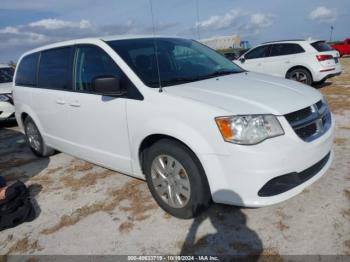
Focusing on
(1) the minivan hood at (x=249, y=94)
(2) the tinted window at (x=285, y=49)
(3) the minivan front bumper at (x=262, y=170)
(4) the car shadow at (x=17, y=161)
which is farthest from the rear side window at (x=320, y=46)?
(4) the car shadow at (x=17, y=161)

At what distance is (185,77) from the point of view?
11.3 ft

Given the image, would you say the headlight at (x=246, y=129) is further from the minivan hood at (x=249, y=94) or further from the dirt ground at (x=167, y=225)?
the dirt ground at (x=167, y=225)

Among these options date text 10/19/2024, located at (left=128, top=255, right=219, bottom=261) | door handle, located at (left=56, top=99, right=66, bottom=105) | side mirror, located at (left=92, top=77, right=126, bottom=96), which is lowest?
date text 10/19/2024, located at (left=128, top=255, right=219, bottom=261)

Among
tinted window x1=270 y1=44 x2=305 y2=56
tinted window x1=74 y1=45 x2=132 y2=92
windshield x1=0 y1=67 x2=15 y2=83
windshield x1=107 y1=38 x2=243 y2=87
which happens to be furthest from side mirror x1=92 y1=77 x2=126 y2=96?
tinted window x1=270 y1=44 x2=305 y2=56

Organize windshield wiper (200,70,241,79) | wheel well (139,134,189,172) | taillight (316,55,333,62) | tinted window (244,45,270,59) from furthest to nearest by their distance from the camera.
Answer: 1. tinted window (244,45,270,59)
2. taillight (316,55,333,62)
3. windshield wiper (200,70,241,79)
4. wheel well (139,134,189,172)

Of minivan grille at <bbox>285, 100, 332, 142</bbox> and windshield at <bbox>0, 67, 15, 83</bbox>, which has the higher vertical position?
windshield at <bbox>0, 67, 15, 83</bbox>

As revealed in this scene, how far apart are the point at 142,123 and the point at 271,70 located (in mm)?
8192

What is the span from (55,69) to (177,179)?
2.63m

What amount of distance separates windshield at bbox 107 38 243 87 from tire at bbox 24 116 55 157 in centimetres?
254

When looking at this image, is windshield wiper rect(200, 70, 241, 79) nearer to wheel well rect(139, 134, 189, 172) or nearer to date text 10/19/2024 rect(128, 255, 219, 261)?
wheel well rect(139, 134, 189, 172)

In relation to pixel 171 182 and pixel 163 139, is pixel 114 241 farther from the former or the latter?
pixel 163 139

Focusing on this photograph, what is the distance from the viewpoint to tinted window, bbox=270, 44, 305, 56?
9789 mm

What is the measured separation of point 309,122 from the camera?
9.30ft

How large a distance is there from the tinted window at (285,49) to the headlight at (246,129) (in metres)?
8.11
